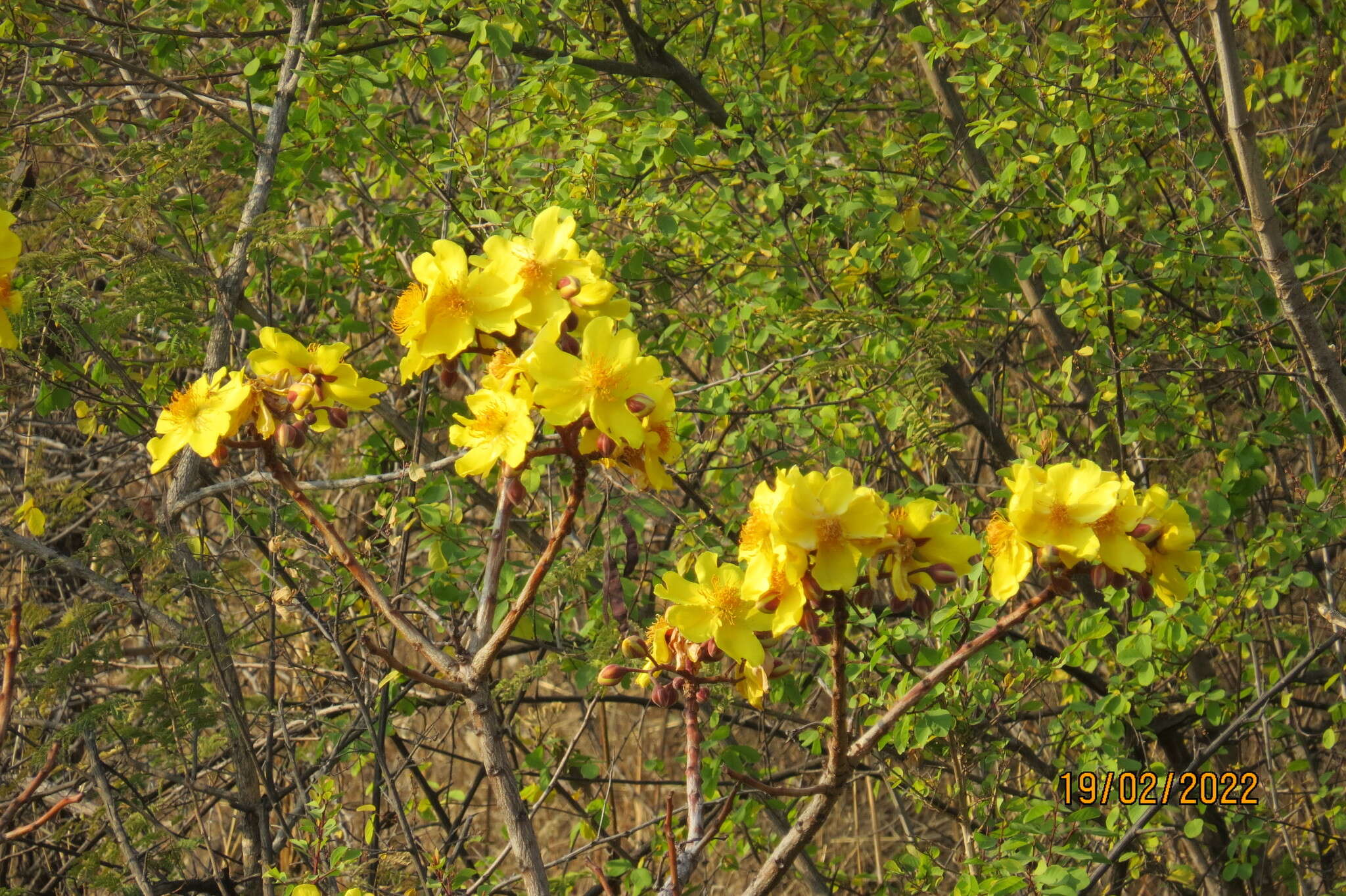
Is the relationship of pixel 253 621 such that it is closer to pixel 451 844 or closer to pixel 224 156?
pixel 451 844

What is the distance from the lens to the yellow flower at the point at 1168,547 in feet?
4.56

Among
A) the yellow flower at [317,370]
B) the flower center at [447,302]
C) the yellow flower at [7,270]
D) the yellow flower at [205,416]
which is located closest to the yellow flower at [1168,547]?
the flower center at [447,302]

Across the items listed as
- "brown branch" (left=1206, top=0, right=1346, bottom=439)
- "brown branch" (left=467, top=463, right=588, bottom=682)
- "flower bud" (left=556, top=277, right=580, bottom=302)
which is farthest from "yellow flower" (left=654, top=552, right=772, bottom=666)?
"brown branch" (left=1206, top=0, right=1346, bottom=439)

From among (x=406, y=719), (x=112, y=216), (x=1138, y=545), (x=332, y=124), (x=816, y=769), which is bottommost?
(x=406, y=719)

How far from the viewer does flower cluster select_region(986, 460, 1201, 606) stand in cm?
132

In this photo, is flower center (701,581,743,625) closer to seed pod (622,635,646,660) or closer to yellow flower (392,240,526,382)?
seed pod (622,635,646,660)

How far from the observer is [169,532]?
2.56m

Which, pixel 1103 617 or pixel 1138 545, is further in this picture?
pixel 1103 617

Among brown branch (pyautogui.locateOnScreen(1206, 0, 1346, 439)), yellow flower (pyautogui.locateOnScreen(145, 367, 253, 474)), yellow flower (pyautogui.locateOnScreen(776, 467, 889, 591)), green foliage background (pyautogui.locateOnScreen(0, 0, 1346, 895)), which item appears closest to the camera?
yellow flower (pyautogui.locateOnScreen(776, 467, 889, 591))

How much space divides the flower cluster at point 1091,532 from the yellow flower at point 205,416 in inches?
36.1

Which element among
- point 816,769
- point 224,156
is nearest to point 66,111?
point 224,156

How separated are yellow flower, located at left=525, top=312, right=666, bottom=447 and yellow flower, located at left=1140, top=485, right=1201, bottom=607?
1.95 ft

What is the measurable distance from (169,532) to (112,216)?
0.98 m

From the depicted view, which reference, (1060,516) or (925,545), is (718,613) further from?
(1060,516)
